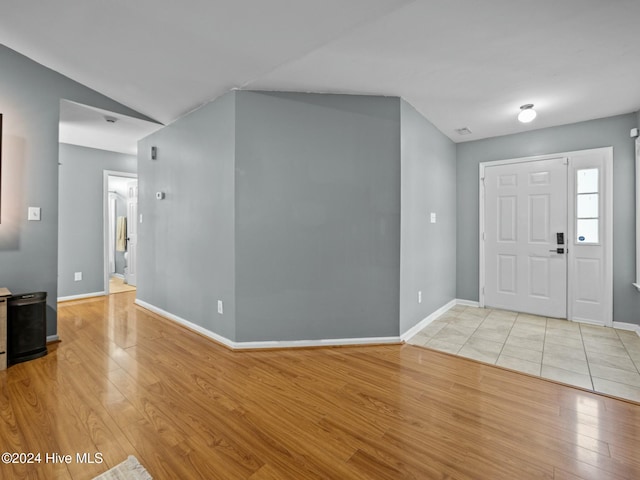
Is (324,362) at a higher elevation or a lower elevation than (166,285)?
lower

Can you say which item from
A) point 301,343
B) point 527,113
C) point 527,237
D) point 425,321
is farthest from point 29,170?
point 527,237

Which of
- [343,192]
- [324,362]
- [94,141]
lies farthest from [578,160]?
[94,141]

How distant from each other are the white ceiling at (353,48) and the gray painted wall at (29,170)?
0.21m

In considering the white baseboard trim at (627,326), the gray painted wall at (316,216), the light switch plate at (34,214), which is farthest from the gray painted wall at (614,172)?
the light switch plate at (34,214)

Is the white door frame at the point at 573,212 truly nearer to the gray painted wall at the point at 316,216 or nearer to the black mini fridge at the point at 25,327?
the gray painted wall at the point at 316,216

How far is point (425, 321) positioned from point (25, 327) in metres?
4.02

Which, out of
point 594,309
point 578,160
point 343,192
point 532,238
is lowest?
point 594,309

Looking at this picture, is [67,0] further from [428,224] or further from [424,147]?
[428,224]

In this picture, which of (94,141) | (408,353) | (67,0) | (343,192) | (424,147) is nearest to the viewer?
(67,0)

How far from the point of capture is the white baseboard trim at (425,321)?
3.19m

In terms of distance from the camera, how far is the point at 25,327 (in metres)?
2.67

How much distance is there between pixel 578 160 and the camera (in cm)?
374

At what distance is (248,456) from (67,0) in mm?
3225

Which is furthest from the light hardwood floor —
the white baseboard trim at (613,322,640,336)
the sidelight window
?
the sidelight window
